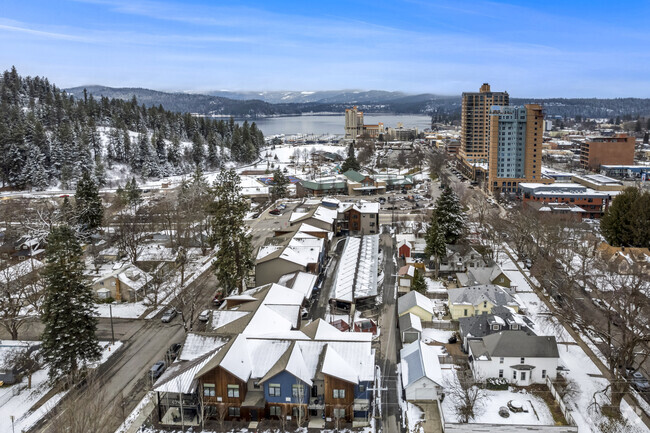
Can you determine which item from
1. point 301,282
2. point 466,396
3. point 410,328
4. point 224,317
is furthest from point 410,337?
point 224,317

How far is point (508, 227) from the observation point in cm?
3472

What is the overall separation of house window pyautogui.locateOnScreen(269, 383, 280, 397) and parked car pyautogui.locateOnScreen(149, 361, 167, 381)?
506 centimetres

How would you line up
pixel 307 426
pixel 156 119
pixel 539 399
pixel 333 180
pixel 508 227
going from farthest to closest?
pixel 156 119
pixel 333 180
pixel 508 227
pixel 539 399
pixel 307 426

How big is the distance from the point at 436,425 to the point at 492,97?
242 feet

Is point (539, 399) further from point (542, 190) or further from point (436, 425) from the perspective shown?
point (542, 190)

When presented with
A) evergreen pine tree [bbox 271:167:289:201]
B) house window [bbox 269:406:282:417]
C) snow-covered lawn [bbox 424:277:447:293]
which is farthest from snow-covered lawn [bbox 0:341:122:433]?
evergreen pine tree [bbox 271:167:289:201]

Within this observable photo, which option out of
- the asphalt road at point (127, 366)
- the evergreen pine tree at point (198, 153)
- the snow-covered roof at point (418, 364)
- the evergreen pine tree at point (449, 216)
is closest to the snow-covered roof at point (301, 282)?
the asphalt road at point (127, 366)

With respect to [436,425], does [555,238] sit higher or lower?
higher

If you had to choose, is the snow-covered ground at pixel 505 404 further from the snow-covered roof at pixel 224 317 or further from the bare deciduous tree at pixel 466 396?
the snow-covered roof at pixel 224 317

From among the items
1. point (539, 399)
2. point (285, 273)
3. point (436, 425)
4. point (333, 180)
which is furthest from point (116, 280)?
point (333, 180)

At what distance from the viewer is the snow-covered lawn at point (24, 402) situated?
1510 centimetres

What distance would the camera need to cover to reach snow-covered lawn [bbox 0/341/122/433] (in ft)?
49.5

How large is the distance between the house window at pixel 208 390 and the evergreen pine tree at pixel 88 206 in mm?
25175

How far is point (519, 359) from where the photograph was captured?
57.6 ft
